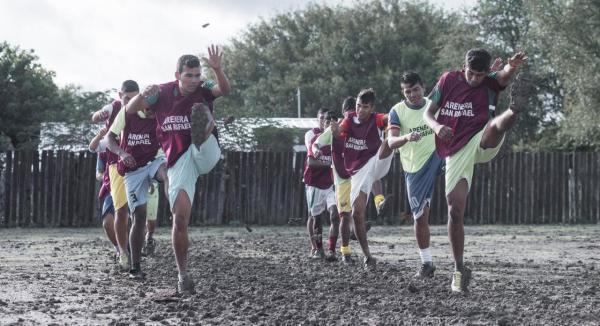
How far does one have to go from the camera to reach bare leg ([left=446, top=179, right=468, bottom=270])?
28.7ft

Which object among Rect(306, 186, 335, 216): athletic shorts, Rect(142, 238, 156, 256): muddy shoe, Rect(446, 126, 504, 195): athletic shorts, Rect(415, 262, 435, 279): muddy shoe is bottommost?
Rect(415, 262, 435, 279): muddy shoe

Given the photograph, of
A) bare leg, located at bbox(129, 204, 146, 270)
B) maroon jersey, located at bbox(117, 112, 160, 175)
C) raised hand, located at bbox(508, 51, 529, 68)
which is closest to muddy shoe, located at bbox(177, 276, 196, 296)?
bare leg, located at bbox(129, 204, 146, 270)

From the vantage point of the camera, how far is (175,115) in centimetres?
901

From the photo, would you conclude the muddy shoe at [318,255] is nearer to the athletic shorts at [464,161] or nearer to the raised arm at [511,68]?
the athletic shorts at [464,161]

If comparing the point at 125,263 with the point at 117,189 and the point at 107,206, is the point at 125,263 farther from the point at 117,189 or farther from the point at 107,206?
the point at 107,206

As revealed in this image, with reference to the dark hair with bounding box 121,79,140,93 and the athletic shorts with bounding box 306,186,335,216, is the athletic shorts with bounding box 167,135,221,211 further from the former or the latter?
the athletic shorts with bounding box 306,186,335,216

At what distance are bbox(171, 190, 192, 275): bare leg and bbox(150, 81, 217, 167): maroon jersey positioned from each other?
361 millimetres

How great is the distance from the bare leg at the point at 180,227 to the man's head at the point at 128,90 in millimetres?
3008

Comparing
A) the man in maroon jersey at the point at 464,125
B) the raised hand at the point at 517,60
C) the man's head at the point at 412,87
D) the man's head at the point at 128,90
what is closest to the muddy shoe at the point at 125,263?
the man's head at the point at 128,90

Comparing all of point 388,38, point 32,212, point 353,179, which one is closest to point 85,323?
point 353,179

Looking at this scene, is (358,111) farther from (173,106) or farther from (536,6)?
(536,6)

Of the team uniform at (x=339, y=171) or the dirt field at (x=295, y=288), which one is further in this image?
the team uniform at (x=339, y=171)

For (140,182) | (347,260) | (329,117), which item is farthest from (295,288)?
(329,117)

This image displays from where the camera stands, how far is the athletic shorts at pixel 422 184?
1022 cm
